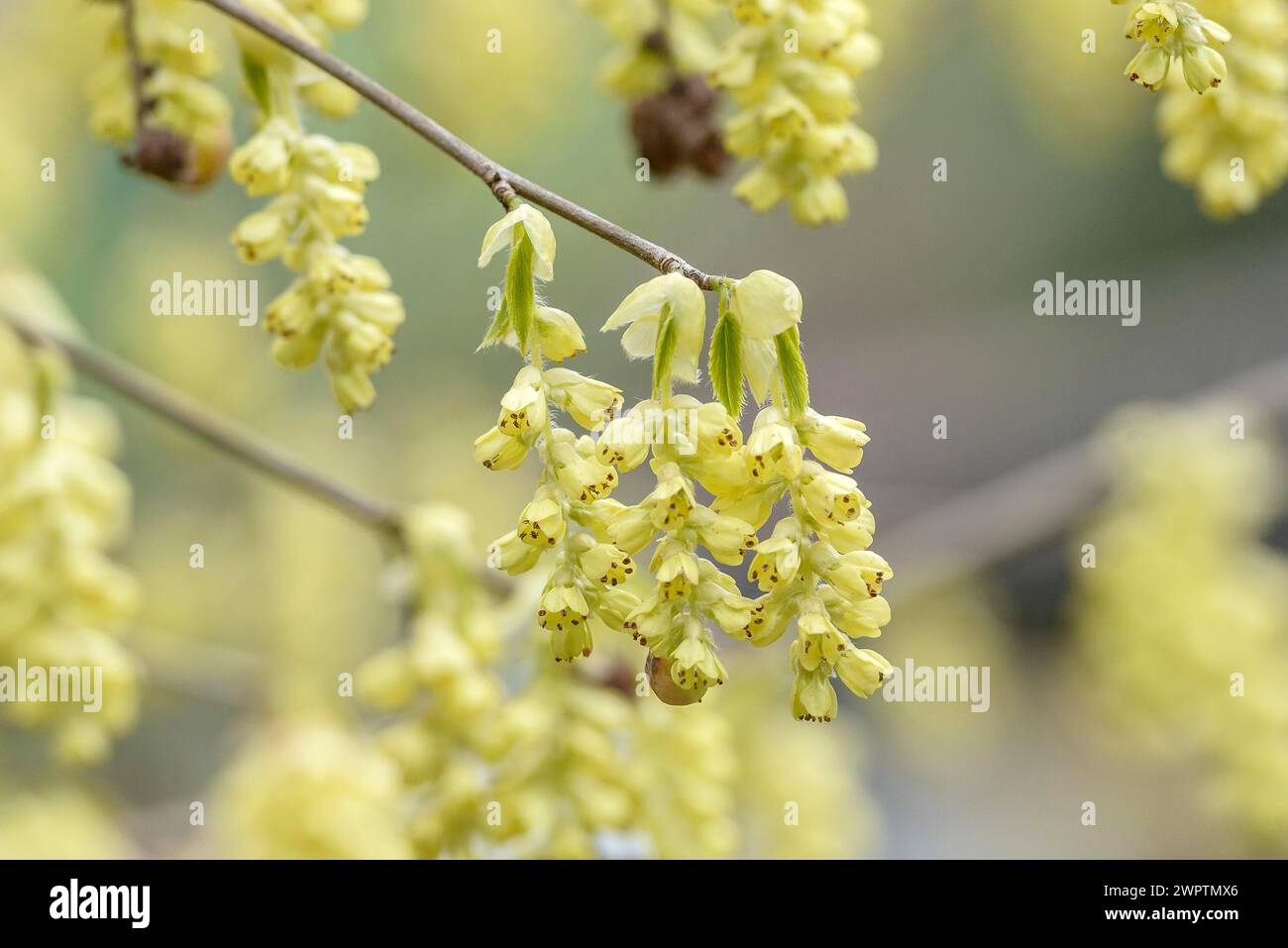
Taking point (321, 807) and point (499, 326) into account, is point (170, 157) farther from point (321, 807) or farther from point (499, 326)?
point (321, 807)

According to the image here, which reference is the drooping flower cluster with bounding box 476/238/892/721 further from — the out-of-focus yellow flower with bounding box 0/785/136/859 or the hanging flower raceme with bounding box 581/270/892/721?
the out-of-focus yellow flower with bounding box 0/785/136/859

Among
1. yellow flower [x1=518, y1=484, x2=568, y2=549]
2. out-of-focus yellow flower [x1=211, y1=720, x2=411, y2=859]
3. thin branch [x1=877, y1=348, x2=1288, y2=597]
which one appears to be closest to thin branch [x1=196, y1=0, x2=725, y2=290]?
yellow flower [x1=518, y1=484, x2=568, y2=549]

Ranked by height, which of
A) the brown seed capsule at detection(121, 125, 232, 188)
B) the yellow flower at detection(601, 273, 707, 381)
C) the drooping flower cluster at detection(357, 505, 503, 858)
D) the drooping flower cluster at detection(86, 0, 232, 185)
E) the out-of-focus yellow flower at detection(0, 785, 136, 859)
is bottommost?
the out-of-focus yellow flower at detection(0, 785, 136, 859)

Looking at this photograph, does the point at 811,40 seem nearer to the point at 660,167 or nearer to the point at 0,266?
the point at 660,167

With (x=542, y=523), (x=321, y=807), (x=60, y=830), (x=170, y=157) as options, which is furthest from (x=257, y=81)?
(x=60, y=830)

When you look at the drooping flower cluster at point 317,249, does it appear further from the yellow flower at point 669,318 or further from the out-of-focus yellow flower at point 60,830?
the out-of-focus yellow flower at point 60,830
